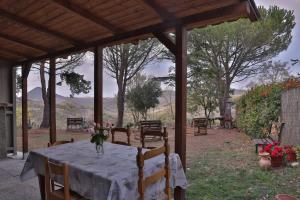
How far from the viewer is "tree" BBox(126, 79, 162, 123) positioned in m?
12.4

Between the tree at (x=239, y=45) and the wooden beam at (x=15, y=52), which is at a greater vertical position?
the tree at (x=239, y=45)

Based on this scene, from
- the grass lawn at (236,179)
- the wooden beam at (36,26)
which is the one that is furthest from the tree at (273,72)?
the wooden beam at (36,26)

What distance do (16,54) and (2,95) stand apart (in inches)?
54.4

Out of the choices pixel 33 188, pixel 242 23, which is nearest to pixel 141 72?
pixel 242 23

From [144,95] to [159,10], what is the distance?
9474mm

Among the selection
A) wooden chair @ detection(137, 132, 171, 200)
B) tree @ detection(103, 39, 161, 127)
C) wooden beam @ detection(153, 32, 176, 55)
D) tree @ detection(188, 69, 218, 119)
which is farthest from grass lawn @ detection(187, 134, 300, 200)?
tree @ detection(188, 69, 218, 119)

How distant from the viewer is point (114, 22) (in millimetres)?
3531

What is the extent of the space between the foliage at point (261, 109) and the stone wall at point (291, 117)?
0.62 m

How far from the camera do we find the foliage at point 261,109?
23.2 feet

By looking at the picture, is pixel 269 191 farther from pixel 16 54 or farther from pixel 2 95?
pixel 2 95

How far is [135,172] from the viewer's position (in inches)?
89.5

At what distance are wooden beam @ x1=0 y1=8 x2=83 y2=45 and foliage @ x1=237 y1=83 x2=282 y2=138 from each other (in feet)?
17.5

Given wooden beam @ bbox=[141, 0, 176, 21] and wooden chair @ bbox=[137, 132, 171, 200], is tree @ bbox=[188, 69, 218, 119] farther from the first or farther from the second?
wooden chair @ bbox=[137, 132, 171, 200]

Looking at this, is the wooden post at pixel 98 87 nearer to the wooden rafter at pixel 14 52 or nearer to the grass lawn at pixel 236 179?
the grass lawn at pixel 236 179
